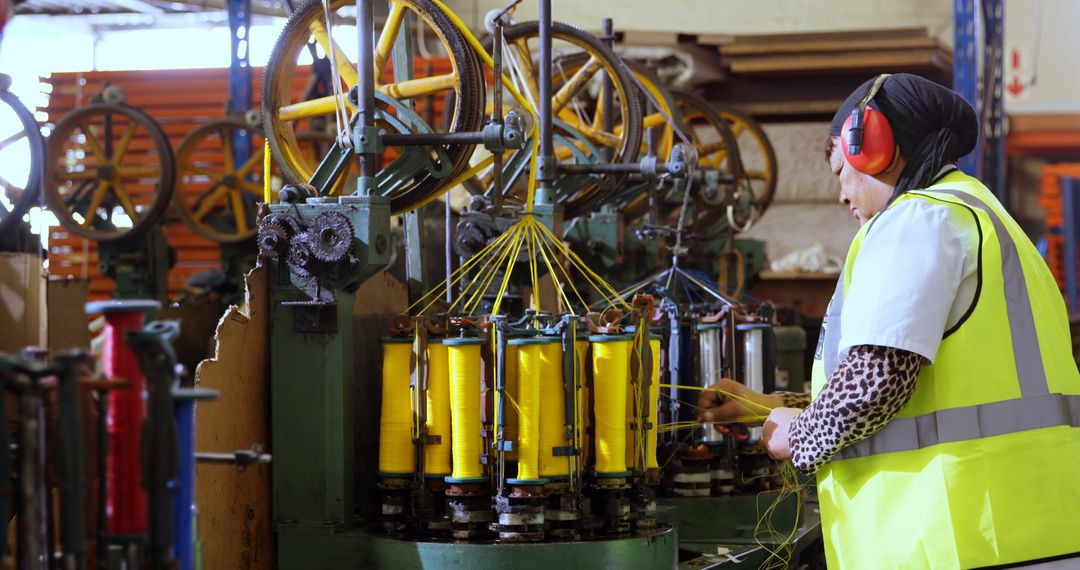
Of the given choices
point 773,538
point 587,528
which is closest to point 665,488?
point 773,538

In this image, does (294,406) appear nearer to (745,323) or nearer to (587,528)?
(587,528)

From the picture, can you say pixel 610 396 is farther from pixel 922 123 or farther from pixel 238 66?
pixel 238 66

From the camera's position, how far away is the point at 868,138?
7.61ft

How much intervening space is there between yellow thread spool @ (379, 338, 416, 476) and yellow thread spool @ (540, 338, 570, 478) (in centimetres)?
34

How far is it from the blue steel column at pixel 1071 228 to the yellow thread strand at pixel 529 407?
31.1 ft

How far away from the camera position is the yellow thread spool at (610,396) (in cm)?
304

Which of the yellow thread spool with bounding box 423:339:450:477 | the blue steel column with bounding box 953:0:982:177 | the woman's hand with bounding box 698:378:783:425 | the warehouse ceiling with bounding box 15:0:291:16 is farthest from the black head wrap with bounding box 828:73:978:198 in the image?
the warehouse ceiling with bounding box 15:0:291:16

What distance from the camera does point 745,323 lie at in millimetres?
3992

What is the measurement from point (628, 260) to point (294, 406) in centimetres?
318

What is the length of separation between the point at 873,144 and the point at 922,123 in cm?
10

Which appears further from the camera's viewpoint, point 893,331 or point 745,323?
point 745,323

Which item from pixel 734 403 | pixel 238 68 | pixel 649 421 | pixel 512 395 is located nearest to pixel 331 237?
pixel 512 395

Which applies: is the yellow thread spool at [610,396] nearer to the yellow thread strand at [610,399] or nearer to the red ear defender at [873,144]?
the yellow thread strand at [610,399]

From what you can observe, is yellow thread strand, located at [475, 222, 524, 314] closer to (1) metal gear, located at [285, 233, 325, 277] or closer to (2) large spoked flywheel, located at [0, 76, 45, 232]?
(1) metal gear, located at [285, 233, 325, 277]
